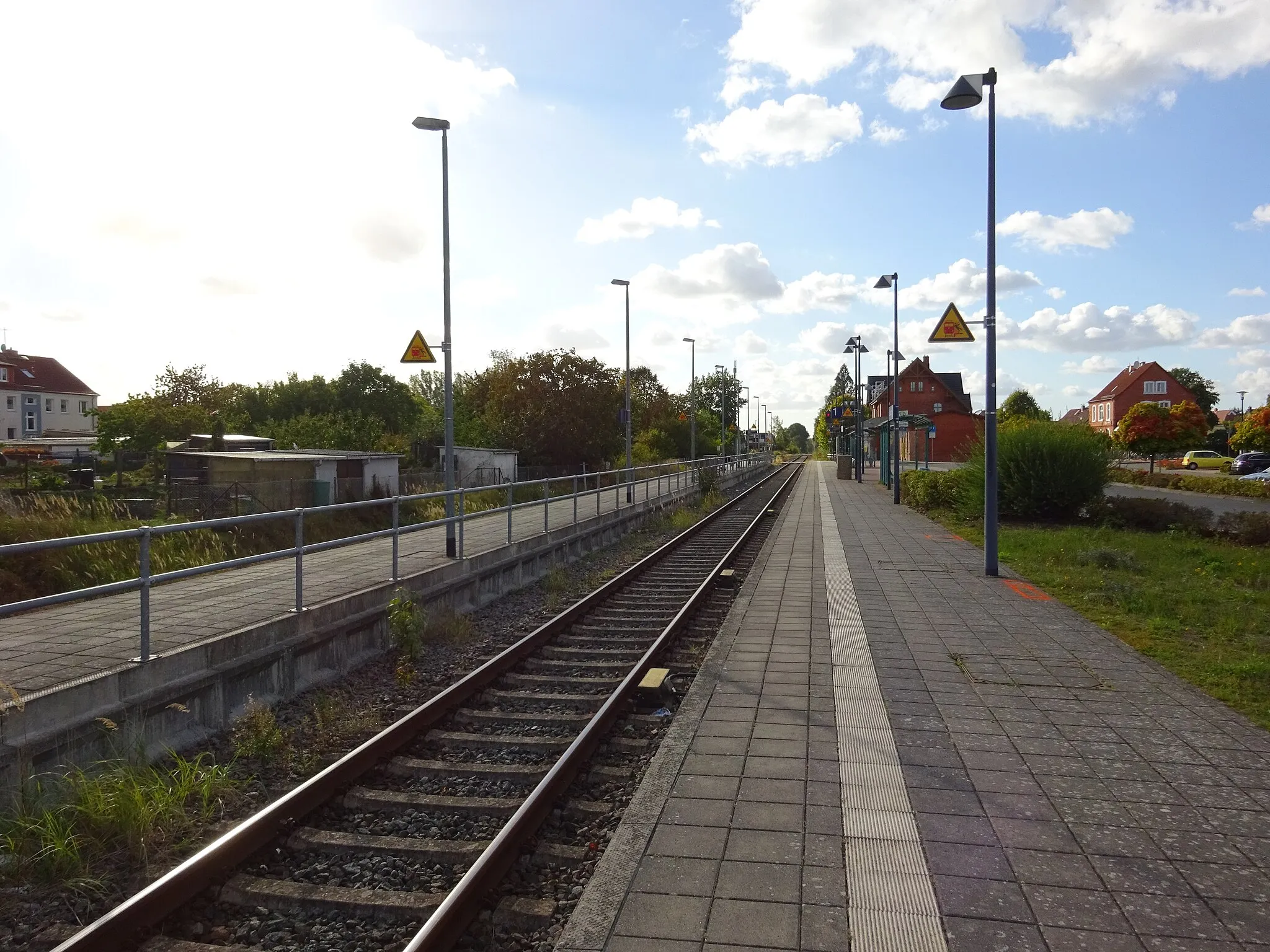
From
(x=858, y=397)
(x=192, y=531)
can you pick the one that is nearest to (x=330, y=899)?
(x=192, y=531)

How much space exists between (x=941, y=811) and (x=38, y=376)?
92281 mm

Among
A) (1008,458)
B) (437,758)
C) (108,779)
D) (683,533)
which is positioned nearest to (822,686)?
(437,758)

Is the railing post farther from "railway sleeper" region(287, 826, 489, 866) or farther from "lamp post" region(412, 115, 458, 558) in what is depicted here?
"lamp post" region(412, 115, 458, 558)

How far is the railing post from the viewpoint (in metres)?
5.60

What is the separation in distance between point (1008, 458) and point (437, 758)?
56.9 ft

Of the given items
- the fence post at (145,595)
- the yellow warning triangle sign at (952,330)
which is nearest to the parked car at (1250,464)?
the yellow warning triangle sign at (952,330)

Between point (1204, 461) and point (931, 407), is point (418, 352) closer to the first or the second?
point (1204, 461)

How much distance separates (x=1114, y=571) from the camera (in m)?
12.9

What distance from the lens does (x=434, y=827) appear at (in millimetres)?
4602

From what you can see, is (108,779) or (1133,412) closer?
(108,779)

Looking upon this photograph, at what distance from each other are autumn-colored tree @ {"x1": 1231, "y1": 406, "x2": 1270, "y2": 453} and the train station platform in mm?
49156

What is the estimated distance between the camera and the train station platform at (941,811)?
349 cm

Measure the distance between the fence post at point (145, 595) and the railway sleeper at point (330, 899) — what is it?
2.14 meters

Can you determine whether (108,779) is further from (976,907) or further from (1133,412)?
(1133,412)
